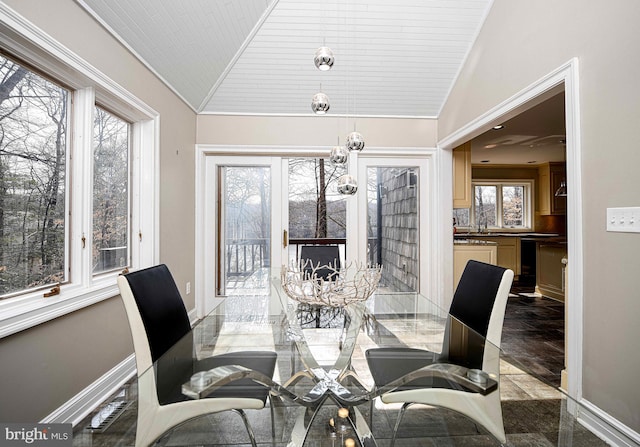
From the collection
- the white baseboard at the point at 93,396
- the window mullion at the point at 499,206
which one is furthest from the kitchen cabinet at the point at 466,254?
the window mullion at the point at 499,206

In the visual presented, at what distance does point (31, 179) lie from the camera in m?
1.69

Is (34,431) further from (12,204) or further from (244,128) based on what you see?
(244,128)

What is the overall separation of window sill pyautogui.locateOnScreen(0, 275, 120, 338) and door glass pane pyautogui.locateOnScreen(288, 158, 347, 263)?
2.98 m

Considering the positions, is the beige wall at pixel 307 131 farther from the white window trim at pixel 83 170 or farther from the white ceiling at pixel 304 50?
the white window trim at pixel 83 170

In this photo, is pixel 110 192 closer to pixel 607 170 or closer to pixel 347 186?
pixel 347 186

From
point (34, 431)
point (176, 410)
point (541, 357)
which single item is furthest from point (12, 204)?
point (541, 357)

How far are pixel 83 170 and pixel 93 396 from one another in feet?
4.42

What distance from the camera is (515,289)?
5.38 meters

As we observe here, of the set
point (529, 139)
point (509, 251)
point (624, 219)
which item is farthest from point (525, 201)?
point (624, 219)

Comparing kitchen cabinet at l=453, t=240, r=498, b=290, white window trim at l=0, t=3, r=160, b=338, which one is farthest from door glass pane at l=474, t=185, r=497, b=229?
white window trim at l=0, t=3, r=160, b=338

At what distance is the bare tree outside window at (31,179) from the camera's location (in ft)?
5.09

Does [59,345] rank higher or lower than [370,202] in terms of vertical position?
lower

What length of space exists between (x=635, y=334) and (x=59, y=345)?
2.83m

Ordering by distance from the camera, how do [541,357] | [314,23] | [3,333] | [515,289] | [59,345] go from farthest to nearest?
[515,289], [314,23], [541,357], [59,345], [3,333]
